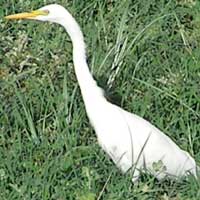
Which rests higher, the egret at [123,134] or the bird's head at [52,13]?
the bird's head at [52,13]

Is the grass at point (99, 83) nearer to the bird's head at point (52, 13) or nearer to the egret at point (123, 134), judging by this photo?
the egret at point (123, 134)

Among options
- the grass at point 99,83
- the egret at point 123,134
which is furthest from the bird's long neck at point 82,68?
the grass at point 99,83

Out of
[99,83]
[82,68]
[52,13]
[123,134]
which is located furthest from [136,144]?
[52,13]

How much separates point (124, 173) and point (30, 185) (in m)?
0.42

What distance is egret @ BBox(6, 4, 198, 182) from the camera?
14.5ft

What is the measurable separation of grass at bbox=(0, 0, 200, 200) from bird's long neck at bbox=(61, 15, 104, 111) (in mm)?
183

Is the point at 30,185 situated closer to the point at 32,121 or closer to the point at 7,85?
the point at 32,121

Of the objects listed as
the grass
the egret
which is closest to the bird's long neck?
the egret

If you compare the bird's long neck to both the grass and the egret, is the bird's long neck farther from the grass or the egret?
the grass

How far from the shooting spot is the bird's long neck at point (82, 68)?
14.8 feet

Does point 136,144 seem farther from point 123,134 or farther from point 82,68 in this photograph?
point 82,68

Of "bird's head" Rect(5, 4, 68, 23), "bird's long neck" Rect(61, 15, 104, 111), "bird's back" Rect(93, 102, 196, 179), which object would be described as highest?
"bird's head" Rect(5, 4, 68, 23)

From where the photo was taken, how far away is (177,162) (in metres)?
4.42

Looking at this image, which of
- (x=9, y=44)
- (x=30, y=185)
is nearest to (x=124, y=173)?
(x=30, y=185)
